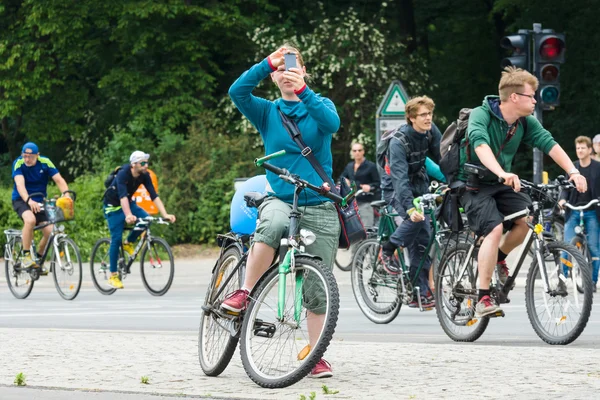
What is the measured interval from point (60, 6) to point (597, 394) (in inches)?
1026

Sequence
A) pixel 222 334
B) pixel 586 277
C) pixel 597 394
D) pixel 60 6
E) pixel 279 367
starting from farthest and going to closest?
1. pixel 60 6
2. pixel 586 277
3. pixel 222 334
4. pixel 279 367
5. pixel 597 394

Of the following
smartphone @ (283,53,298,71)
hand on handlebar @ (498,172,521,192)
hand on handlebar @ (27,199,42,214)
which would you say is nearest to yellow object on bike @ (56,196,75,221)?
hand on handlebar @ (27,199,42,214)

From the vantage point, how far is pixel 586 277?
8414 millimetres

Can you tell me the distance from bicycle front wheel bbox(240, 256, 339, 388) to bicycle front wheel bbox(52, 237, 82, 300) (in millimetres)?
9845

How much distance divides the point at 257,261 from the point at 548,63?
9.80 meters

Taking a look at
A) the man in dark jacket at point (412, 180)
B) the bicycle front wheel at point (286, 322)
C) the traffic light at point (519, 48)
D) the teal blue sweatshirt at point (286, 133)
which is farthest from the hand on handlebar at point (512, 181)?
the traffic light at point (519, 48)

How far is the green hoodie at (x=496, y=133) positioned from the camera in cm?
888

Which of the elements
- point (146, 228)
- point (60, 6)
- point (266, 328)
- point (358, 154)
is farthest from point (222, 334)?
point (60, 6)

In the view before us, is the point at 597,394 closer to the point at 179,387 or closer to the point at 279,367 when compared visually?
the point at 279,367

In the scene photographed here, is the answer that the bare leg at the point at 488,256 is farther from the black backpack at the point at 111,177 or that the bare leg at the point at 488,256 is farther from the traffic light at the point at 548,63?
the black backpack at the point at 111,177

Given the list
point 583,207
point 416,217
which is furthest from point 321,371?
point 583,207

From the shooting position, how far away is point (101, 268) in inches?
677

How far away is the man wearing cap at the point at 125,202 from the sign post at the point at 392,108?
3.49m

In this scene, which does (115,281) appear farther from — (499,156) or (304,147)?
(304,147)
